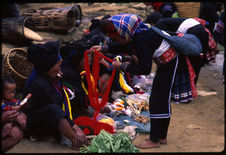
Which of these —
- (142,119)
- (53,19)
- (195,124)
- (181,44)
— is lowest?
(195,124)

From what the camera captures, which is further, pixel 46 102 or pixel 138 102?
pixel 138 102

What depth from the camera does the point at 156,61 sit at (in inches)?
119

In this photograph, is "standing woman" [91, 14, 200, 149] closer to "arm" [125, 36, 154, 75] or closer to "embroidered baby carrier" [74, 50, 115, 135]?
"arm" [125, 36, 154, 75]

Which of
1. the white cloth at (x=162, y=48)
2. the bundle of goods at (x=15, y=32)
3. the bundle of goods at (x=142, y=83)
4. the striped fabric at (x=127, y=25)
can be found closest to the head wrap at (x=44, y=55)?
the striped fabric at (x=127, y=25)

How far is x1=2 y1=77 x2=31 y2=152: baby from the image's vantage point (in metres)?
2.56

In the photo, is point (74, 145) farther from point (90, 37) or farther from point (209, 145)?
point (90, 37)

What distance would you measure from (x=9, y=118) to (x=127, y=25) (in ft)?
4.95

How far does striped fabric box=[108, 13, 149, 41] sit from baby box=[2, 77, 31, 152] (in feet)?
4.05

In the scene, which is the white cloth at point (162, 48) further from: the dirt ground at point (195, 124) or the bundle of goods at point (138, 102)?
the bundle of goods at point (138, 102)

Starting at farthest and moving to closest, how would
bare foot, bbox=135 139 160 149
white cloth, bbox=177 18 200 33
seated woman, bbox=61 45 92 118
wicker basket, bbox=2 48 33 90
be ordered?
white cloth, bbox=177 18 200 33 → wicker basket, bbox=2 48 33 90 → seated woman, bbox=61 45 92 118 → bare foot, bbox=135 139 160 149

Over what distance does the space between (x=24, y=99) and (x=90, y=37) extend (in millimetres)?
2583

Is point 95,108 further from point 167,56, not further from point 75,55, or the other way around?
point 167,56

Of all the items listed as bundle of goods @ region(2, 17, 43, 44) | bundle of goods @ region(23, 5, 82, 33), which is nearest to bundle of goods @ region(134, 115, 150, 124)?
bundle of goods @ region(2, 17, 43, 44)

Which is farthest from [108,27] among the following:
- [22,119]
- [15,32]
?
[15,32]
